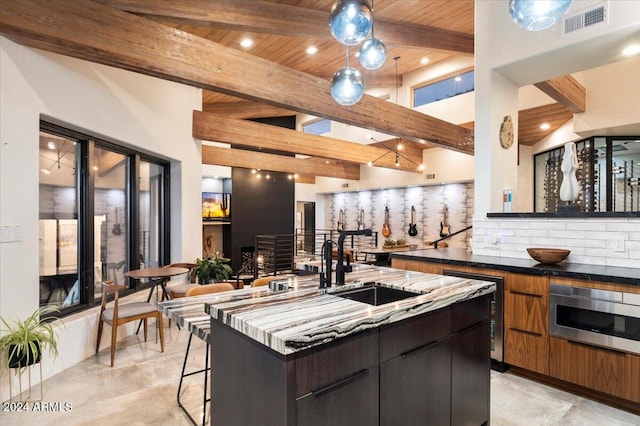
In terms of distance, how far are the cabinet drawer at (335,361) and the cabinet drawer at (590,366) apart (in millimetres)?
2063

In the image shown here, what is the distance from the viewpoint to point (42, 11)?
2398 millimetres

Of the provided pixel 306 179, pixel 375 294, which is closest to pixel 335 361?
pixel 375 294

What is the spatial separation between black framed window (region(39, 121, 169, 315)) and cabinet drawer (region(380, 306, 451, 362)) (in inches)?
129

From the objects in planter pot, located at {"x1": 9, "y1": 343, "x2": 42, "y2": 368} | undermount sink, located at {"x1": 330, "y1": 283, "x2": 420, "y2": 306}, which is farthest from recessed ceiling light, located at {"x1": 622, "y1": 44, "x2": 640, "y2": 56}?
planter pot, located at {"x1": 9, "y1": 343, "x2": 42, "y2": 368}

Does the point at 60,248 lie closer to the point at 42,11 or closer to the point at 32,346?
the point at 32,346

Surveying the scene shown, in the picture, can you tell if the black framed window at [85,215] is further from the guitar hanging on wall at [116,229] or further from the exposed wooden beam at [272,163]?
the exposed wooden beam at [272,163]

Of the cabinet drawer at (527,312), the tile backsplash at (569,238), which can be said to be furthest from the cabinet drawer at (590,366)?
the tile backsplash at (569,238)

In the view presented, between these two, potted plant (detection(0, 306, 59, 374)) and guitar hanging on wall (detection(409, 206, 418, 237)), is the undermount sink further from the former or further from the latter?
guitar hanging on wall (detection(409, 206, 418, 237))

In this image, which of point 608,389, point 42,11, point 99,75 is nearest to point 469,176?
point 608,389

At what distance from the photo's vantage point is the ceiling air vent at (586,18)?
111 inches

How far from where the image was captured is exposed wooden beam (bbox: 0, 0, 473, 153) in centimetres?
241

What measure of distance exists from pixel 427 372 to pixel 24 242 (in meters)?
3.06

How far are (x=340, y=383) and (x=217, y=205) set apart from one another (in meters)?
8.65

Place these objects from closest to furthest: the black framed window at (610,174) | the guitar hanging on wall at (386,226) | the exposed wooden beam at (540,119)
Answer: the black framed window at (610,174), the exposed wooden beam at (540,119), the guitar hanging on wall at (386,226)
